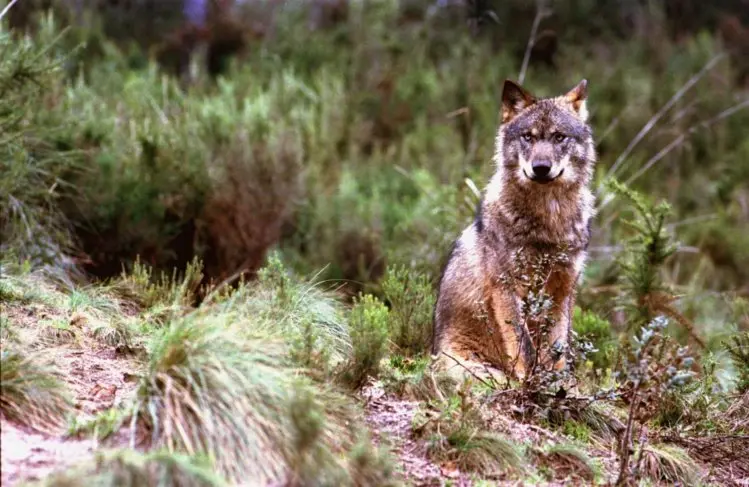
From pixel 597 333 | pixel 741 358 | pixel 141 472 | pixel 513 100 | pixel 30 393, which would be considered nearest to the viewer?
pixel 141 472

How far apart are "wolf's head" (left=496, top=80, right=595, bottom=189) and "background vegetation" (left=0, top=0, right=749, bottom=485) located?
0.96 metres

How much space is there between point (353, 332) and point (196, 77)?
8.52 m

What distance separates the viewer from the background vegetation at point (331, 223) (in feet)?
14.2

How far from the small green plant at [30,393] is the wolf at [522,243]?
230 centimetres

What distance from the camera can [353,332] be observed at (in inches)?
205

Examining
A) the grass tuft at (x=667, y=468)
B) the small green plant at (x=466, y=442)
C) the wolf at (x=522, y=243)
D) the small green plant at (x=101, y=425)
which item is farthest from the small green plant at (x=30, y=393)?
the grass tuft at (x=667, y=468)

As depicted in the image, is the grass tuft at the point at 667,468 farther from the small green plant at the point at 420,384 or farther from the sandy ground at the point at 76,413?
the sandy ground at the point at 76,413

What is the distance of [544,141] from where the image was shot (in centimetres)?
586

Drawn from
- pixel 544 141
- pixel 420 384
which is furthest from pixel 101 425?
pixel 544 141

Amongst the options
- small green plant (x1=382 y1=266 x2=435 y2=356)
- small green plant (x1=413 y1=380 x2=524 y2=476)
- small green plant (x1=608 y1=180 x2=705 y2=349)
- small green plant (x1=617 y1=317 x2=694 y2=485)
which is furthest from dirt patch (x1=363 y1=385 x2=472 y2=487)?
small green plant (x1=608 y1=180 x2=705 y2=349)

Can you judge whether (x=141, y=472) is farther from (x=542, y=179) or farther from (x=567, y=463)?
(x=542, y=179)

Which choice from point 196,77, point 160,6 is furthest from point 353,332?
point 160,6

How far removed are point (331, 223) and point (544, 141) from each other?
4902mm

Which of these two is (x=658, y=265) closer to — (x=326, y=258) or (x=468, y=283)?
(x=468, y=283)
